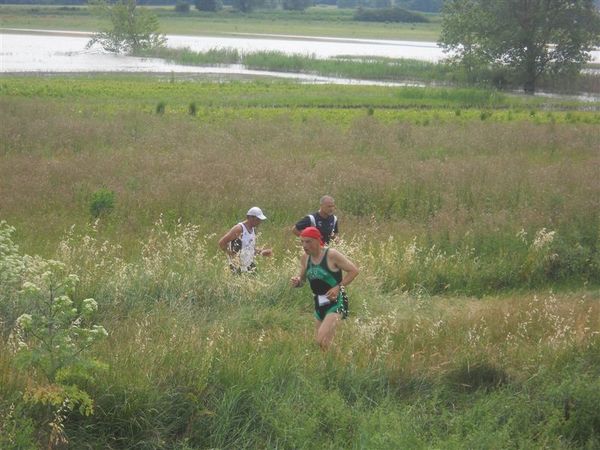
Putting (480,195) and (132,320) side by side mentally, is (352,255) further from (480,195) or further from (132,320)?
(480,195)

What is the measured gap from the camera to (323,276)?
30.0ft

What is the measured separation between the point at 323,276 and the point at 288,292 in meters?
1.68

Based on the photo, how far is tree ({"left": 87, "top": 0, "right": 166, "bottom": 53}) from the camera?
70750 millimetres

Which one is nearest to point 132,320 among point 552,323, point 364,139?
point 552,323

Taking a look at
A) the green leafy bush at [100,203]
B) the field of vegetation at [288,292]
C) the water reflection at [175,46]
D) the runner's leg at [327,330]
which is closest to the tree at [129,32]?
the water reflection at [175,46]

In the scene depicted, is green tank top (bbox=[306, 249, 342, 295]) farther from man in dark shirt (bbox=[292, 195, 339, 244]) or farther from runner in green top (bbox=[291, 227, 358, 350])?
man in dark shirt (bbox=[292, 195, 339, 244])

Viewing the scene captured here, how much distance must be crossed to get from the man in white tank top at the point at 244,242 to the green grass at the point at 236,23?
78.9 metres

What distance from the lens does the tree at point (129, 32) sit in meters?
70.8

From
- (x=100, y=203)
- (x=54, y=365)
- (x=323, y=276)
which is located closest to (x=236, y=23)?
(x=100, y=203)

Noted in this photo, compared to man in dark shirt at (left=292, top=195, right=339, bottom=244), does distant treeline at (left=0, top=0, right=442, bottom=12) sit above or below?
above

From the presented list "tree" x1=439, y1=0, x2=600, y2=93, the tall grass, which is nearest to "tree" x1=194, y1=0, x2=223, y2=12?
"tree" x1=439, y1=0, x2=600, y2=93

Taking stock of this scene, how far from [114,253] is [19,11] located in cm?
10000

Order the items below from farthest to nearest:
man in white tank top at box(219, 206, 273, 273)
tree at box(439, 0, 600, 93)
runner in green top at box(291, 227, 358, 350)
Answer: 1. tree at box(439, 0, 600, 93)
2. man in white tank top at box(219, 206, 273, 273)
3. runner in green top at box(291, 227, 358, 350)

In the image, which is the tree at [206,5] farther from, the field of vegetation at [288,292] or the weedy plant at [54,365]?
the weedy plant at [54,365]
